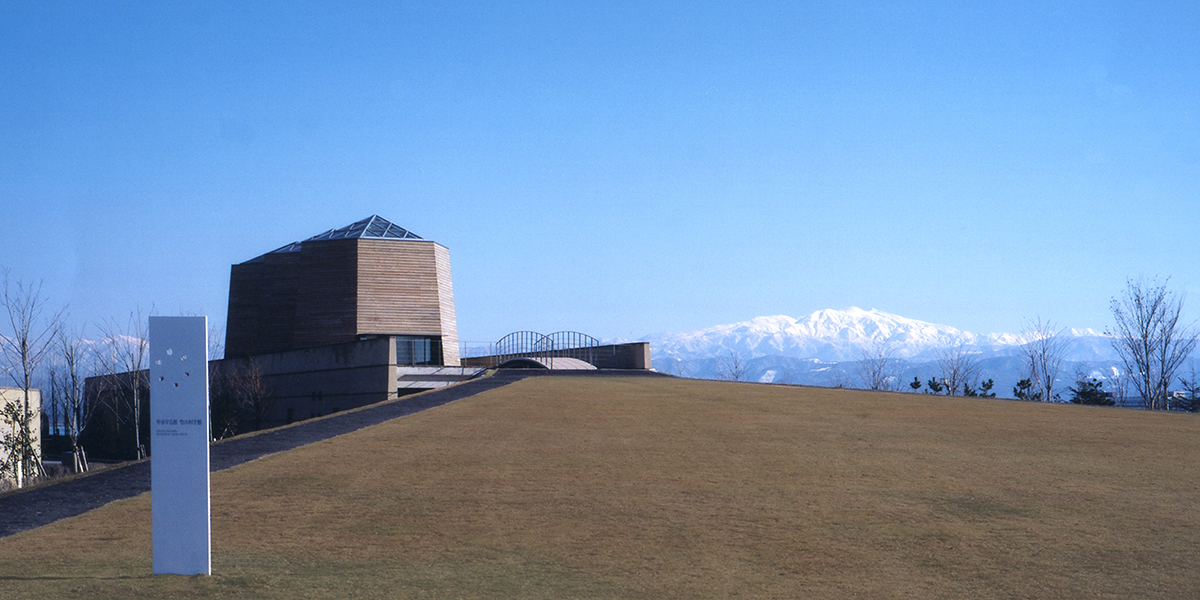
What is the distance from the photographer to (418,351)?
123ft

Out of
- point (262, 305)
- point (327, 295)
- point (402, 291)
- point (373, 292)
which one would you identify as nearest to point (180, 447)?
point (373, 292)

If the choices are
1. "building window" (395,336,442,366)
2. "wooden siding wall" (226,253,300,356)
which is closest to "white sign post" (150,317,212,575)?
"building window" (395,336,442,366)

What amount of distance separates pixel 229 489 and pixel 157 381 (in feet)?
11.7

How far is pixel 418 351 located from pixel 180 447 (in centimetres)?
3093

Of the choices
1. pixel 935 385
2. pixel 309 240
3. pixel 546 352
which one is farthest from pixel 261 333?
pixel 935 385

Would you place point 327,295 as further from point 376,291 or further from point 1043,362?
point 1043,362

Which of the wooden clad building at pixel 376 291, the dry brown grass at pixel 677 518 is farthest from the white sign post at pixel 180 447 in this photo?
the wooden clad building at pixel 376 291

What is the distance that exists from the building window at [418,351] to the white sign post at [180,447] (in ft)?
93.2

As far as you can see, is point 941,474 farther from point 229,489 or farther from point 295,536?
point 229,489

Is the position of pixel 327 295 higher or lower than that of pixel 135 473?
higher

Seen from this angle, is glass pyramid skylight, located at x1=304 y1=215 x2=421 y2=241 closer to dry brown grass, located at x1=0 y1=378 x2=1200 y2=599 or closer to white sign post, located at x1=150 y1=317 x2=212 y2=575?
dry brown grass, located at x1=0 y1=378 x2=1200 y2=599

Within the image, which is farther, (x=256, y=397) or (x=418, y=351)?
(x=256, y=397)

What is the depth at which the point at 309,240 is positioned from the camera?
4191 cm

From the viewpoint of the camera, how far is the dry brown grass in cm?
659
